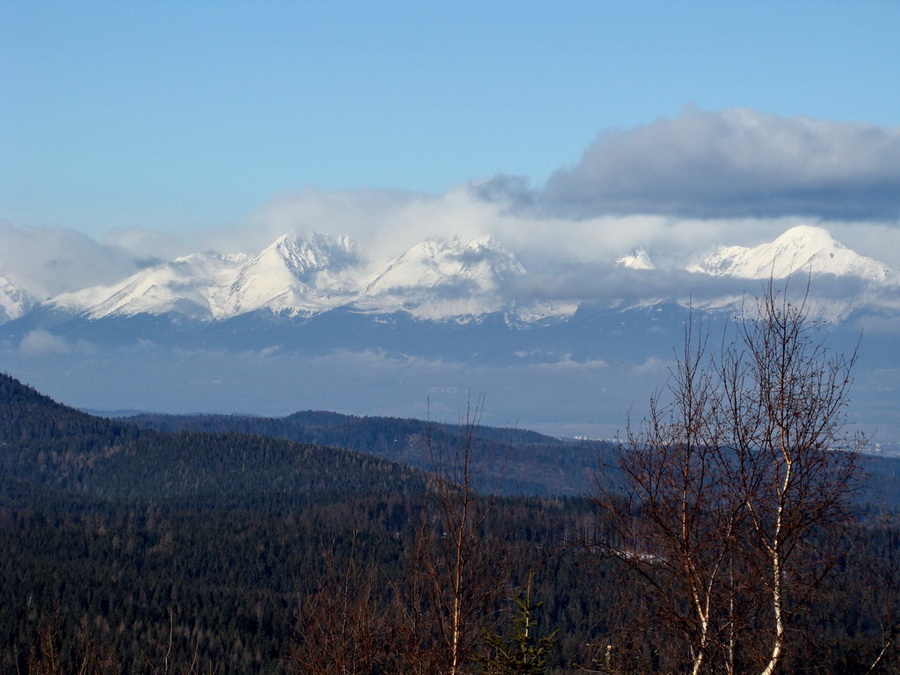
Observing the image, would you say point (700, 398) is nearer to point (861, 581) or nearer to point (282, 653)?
point (861, 581)

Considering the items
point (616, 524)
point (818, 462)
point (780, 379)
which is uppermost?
point (780, 379)

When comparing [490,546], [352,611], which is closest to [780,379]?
[490,546]

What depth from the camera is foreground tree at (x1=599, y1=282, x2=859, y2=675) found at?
73.4ft

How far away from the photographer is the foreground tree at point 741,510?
22375 mm

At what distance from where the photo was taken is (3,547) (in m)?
198

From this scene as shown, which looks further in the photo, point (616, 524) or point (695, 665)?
point (616, 524)

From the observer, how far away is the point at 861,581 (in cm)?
2416

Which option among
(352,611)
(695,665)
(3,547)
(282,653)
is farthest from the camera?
(3,547)

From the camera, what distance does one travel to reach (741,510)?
23281 millimetres

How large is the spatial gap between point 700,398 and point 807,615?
530 centimetres

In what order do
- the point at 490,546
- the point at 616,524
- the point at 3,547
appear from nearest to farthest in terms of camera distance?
the point at 616,524 → the point at 490,546 → the point at 3,547

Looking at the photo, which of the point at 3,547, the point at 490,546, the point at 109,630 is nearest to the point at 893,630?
the point at 490,546

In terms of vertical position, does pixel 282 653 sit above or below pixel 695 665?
below

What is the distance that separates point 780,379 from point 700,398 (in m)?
1.76
